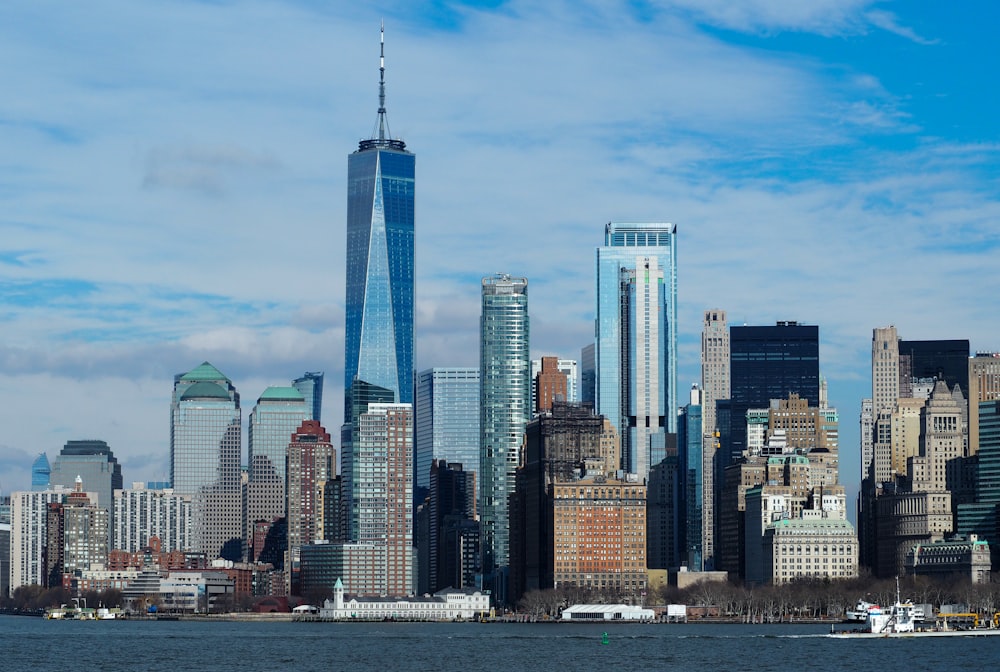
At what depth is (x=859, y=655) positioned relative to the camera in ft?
597

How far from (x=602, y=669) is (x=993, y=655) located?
38.8m

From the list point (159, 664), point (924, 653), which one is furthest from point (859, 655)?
point (159, 664)

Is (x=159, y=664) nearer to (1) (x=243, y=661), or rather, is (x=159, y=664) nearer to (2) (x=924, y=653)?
(1) (x=243, y=661)

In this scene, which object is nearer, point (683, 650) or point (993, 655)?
point (993, 655)

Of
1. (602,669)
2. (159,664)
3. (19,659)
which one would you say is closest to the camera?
(602,669)

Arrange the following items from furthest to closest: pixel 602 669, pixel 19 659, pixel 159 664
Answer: pixel 19 659, pixel 159 664, pixel 602 669

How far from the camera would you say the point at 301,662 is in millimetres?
183125

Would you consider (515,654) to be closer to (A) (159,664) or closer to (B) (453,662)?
(B) (453,662)

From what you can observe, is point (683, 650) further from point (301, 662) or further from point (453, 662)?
point (301, 662)

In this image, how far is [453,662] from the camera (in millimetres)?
183125

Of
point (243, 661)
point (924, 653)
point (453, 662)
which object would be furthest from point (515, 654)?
point (924, 653)

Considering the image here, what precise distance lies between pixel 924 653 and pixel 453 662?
43744 mm

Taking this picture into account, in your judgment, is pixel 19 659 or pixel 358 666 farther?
pixel 19 659

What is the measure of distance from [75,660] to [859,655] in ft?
244
